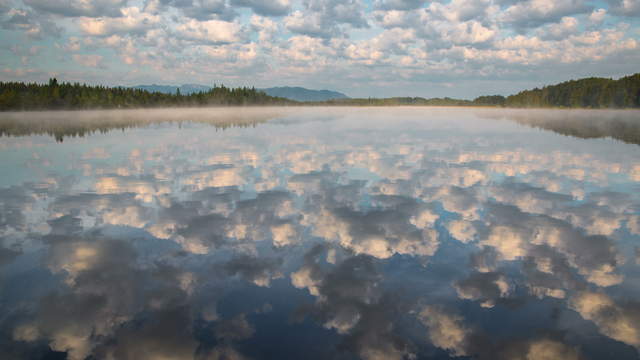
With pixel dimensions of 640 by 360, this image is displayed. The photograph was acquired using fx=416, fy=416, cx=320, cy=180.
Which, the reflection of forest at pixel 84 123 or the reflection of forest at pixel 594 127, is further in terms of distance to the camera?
the reflection of forest at pixel 84 123

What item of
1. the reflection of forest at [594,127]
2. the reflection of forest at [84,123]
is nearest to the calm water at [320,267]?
the reflection of forest at [594,127]

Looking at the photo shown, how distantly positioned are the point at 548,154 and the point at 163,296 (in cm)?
3578

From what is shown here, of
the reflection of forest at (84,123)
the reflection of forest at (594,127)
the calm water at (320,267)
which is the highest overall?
the reflection of forest at (594,127)

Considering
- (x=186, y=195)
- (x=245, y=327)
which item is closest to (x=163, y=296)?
(x=245, y=327)

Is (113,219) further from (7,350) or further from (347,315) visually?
(347,315)

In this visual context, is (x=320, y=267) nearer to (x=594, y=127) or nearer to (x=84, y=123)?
(x=594, y=127)

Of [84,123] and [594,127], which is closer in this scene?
[594,127]

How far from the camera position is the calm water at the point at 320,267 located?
7852mm

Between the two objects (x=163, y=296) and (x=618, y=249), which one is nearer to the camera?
(x=163, y=296)

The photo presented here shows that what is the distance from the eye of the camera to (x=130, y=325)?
834cm

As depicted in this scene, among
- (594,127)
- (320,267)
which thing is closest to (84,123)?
(320,267)

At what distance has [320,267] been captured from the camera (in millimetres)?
11352

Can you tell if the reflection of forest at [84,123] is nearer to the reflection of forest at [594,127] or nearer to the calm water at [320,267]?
the calm water at [320,267]

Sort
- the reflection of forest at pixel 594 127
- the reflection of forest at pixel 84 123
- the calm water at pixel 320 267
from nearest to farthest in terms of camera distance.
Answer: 1. the calm water at pixel 320 267
2. the reflection of forest at pixel 594 127
3. the reflection of forest at pixel 84 123
